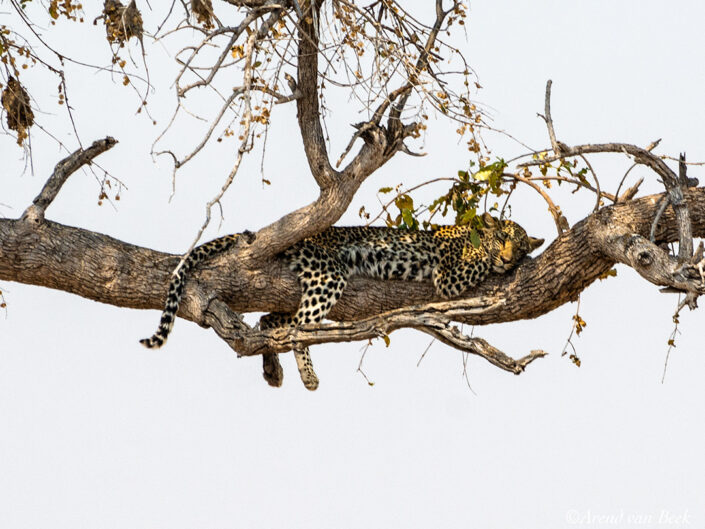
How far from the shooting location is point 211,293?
28.9 ft

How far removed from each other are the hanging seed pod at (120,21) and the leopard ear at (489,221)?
304cm

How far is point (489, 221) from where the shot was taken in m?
9.48

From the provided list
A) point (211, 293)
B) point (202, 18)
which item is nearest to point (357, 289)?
point (211, 293)

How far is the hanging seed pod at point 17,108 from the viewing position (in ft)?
28.7

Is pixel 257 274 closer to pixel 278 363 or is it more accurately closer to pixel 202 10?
pixel 278 363

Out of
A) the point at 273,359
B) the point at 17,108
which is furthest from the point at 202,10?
the point at 273,359

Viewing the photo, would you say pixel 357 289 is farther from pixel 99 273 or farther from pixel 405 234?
pixel 99 273

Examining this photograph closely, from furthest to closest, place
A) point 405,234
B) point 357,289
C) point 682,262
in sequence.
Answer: point 405,234, point 357,289, point 682,262

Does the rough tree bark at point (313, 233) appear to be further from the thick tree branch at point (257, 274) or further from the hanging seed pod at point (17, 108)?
the hanging seed pod at point (17, 108)

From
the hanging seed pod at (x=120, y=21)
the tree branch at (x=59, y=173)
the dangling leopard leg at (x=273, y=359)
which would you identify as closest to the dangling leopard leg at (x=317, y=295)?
the dangling leopard leg at (x=273, y=359)

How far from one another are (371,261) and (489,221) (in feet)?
3.27

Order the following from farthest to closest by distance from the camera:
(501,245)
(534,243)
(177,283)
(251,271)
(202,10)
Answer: (534,243) < (501,245) < (251,271) < (177,283) < (202,10)

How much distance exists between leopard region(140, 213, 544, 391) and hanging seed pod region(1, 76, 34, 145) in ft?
5.08

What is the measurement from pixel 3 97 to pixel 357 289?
3.03m
